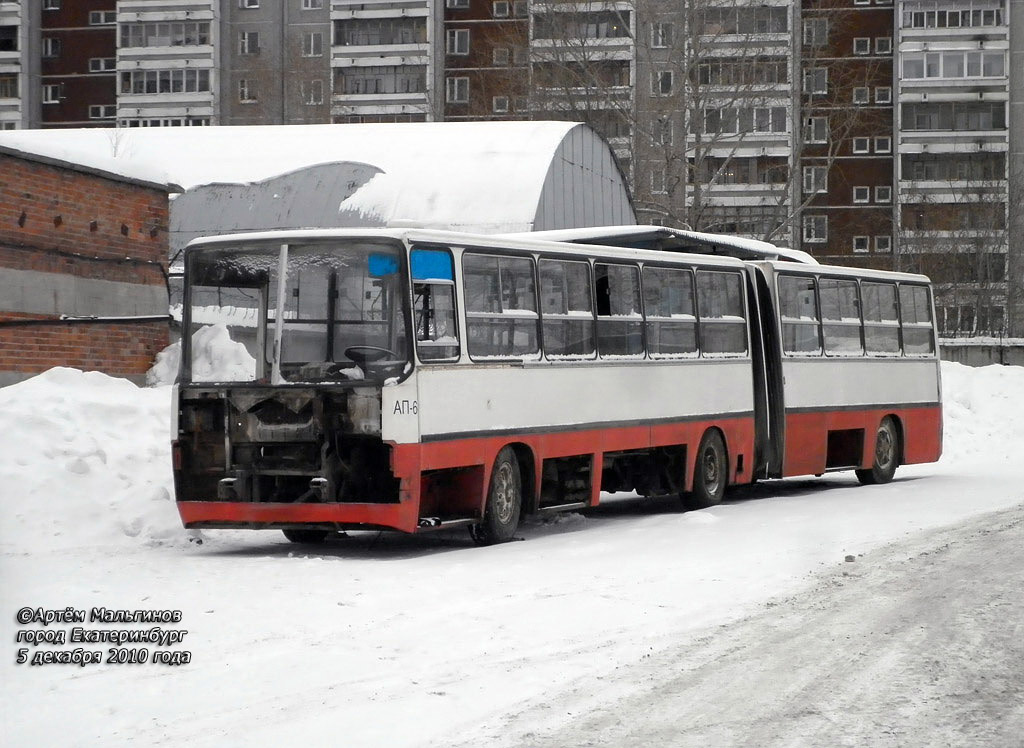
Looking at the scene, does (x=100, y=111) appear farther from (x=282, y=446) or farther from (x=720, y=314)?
(x=282, y=446)

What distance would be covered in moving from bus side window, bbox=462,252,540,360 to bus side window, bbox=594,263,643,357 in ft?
4.67

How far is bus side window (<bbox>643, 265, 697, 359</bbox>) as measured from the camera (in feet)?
60.4

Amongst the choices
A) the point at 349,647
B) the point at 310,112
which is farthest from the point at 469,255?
the point at 310,112

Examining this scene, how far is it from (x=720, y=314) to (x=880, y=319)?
4.65m

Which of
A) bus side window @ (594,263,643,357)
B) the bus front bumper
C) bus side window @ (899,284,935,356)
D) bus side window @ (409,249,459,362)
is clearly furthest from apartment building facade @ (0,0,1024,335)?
the bus front bumper

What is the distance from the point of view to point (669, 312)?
18922 mm

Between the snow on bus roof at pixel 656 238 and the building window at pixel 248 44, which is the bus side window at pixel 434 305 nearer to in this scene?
the snow on bus roof at pixel 656 238

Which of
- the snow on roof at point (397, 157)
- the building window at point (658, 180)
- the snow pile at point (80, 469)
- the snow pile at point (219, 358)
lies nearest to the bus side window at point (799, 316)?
the snow pile at point (80, 469)

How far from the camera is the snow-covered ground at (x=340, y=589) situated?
25.5ft

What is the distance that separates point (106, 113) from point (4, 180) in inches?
3224

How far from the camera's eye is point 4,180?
63.3 feet

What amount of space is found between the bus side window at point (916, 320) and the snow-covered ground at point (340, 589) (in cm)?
391

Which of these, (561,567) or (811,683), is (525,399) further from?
(811,683)

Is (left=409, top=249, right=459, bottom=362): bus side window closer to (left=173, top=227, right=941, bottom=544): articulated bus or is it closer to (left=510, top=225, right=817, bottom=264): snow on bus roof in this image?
(left=173, top=227, right=941, bottom=544): articulated bus
